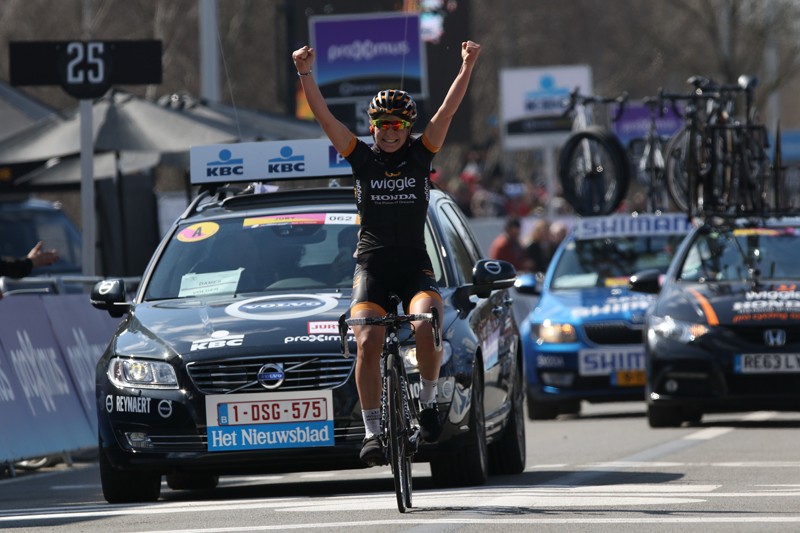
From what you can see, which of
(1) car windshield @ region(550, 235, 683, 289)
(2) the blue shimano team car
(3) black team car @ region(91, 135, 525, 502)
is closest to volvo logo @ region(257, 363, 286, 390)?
(3) black team car @ region(91, 135, 525, 502)

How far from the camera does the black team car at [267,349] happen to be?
36.4ft

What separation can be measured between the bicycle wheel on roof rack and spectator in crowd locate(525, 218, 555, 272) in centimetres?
586

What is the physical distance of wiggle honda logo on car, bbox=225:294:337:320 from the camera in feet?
37.4

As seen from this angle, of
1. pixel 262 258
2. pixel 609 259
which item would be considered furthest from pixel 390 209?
pixel 609 259

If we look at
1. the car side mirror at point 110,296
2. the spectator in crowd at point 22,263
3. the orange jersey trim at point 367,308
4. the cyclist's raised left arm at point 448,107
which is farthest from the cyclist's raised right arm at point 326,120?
the spectator in crowd at point 22,263

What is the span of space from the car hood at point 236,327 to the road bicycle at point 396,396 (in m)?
0.77

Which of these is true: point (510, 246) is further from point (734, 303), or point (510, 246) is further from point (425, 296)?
point (425, 296)

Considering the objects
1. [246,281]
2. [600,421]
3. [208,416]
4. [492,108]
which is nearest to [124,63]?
[600,421]

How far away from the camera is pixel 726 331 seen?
16.5 m

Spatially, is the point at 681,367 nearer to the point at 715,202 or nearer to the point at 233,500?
the point at 715,202

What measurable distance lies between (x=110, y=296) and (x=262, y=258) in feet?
2.87

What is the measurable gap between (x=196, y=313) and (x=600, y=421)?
8009 millimetres

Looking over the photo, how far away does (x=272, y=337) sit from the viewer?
11141 millimetres

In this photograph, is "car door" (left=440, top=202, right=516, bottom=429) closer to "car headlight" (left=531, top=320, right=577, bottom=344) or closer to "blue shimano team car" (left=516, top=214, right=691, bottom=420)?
A: "blue shimano team car" (left=516, top=214, right=691, bottom=420)
